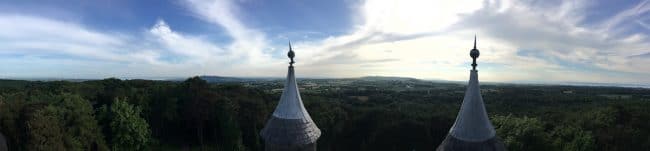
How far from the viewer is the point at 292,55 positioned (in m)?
9.45

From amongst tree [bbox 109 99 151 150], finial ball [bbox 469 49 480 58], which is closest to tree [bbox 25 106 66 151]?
tree [bbox 109 99 151 150]

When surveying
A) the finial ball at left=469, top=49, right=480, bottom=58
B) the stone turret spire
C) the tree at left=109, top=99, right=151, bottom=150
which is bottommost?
the tree at left=109, top=99, right=151, bottom=150

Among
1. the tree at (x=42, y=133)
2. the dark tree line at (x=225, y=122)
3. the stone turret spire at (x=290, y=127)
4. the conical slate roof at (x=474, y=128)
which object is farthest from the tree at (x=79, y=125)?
the conical slate roof at (x=474, y=128)

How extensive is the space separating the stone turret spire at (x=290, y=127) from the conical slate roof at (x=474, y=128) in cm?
342

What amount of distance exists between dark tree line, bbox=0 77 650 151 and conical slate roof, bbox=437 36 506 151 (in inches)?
995

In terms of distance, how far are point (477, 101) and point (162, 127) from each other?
44859 millimetres

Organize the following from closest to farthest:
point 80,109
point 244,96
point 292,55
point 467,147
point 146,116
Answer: point 467,147 → point 292,55 → point 80,109 → point 146,116 → point 244,96

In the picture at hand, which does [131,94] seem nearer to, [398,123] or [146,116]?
[146,116]

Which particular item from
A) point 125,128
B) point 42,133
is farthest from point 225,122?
point 42,133

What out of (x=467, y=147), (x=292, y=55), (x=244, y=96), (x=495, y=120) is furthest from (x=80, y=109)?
(x=495, y=120)

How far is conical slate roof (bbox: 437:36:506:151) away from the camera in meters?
7.90

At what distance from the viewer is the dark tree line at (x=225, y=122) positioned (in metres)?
30.8

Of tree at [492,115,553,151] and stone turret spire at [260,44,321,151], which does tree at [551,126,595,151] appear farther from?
stone turret spire at [260,44,321,151]

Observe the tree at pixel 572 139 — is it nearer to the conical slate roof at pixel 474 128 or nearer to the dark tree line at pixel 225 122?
the dark tree line at pixel 225 122
